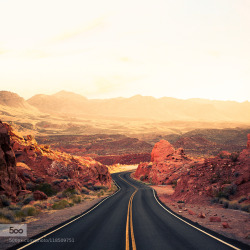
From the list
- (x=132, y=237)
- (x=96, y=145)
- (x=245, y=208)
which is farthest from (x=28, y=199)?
(x=96, y=145)

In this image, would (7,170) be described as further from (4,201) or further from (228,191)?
(228,191)

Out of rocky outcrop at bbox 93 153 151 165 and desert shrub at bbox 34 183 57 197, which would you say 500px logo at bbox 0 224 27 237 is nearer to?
desert shrub at bbox 34 183 57 197

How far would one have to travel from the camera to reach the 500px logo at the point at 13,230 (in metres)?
11.7

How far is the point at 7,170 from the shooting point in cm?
2055

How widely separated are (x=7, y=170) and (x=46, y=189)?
748cm

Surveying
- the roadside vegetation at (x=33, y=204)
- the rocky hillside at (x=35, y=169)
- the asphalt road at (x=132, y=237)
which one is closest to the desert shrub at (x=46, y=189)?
the roadside vegetation at (x=33, y=204)

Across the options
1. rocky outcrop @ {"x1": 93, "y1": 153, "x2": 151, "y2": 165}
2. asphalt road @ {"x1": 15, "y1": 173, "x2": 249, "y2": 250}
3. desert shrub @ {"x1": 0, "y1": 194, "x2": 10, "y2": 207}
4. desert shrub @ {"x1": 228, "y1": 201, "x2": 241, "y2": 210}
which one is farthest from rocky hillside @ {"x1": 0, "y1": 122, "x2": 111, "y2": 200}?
rocky outcrop @ {"x1": 93, "y1": 153, "x2": 151, "y2": 165}

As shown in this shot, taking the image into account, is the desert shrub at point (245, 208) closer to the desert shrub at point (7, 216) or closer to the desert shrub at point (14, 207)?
the desert shrub at point (7, 216)

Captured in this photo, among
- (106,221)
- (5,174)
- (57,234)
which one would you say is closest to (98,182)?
(5,174)

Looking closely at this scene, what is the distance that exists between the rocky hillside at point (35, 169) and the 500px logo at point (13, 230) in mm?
6679

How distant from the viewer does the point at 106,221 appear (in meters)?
15.0

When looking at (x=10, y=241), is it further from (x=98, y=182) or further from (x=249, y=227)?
(x=98, y=182)

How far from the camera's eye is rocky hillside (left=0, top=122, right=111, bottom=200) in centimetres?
2095

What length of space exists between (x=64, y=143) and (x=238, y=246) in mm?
148088
